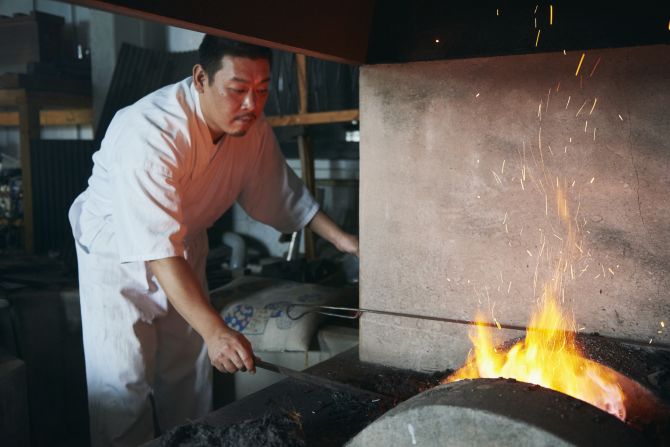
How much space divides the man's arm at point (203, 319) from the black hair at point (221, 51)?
2.59ft

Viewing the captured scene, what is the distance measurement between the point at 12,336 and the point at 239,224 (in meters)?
2.54

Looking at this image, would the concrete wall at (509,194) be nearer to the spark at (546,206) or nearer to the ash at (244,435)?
the spark at (546,206)

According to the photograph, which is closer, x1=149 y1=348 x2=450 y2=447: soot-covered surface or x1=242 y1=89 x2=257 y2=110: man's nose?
x1=149 y1=348 x2=450 y2=447: soot-covered surface

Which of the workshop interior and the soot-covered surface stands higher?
the workshop interior

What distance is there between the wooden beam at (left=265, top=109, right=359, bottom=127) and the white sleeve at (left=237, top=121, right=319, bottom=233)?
3.95 ft

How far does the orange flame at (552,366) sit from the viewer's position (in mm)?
1827

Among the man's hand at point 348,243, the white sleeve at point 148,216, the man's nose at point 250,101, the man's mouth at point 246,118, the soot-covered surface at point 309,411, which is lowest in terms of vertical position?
the soot-covered surface at point 309,411

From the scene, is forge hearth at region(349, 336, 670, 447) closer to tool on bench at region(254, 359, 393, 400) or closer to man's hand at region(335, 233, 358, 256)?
tool on bench at region(254, 359, 393, 400)

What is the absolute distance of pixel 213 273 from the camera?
15.6ft

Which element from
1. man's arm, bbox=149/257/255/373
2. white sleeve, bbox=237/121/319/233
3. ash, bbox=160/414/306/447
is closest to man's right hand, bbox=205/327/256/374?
man's arm, bbox=149/257/255/373

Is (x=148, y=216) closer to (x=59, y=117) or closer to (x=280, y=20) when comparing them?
(x=280, y=20)

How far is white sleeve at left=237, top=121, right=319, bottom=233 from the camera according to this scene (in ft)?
10.5

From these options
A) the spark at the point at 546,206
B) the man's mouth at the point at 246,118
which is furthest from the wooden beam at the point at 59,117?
the spark at the point at 546,206

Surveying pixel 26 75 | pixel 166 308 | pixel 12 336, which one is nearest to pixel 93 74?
pixel 26 75
